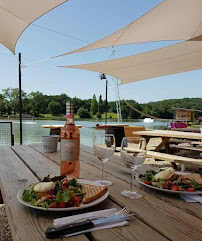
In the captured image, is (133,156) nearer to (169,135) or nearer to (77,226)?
(77,226)

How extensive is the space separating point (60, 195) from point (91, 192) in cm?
13

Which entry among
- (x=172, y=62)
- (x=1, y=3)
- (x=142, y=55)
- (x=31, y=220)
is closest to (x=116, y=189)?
(x=31, y=220)

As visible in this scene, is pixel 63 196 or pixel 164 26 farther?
pixel 164 26

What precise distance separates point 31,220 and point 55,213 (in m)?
0.08

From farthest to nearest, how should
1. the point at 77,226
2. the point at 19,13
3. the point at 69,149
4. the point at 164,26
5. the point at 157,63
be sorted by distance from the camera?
the point at 157,63, the point at 164,26, the point at 19,13, the point at 69,149, the point at 77,226

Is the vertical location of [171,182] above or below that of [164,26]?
below

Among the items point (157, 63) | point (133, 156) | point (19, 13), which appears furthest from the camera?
point (157, 63)

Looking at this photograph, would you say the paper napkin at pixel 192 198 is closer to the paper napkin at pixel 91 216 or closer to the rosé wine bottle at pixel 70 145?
the paper napkin at pixel 91 216

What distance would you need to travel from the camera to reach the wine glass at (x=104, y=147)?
96cm

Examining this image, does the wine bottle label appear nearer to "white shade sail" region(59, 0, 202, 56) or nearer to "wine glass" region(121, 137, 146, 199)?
"wine glass" region(121, 137, 146, 199)

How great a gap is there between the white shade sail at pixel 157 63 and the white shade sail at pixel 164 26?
1.25 ft

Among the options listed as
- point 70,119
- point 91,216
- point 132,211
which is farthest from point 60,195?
point 70,119

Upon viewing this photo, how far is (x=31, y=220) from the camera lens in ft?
2.13

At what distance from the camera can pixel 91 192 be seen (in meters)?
0.79
